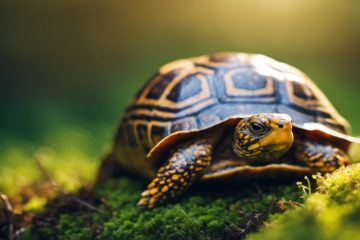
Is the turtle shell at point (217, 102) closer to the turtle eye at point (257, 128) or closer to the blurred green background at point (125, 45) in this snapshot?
the turtle eye at point (257, 128)

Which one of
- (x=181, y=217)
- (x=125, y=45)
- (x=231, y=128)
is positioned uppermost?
(x=231, y=128)

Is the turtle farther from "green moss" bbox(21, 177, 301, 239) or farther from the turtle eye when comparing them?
"green moss" bbox(21, 177, 301, 239)

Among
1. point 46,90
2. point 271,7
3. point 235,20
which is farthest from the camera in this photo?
point 235,20

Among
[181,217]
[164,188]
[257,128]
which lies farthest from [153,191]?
[257,128]

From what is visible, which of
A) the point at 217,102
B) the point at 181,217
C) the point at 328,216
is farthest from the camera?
the point at 217,102

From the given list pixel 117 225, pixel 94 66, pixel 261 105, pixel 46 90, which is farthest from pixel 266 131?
pixel 94 66

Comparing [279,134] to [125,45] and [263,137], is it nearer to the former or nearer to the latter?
[263,137]

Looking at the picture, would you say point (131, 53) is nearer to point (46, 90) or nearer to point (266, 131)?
point (46, 90)

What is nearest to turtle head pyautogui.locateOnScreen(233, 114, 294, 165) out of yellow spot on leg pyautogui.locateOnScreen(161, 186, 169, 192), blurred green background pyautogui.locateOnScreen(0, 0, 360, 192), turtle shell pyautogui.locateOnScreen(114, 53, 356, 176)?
turtle shell pyautogui.locateOnScreen(114, 53, 356, 176)
